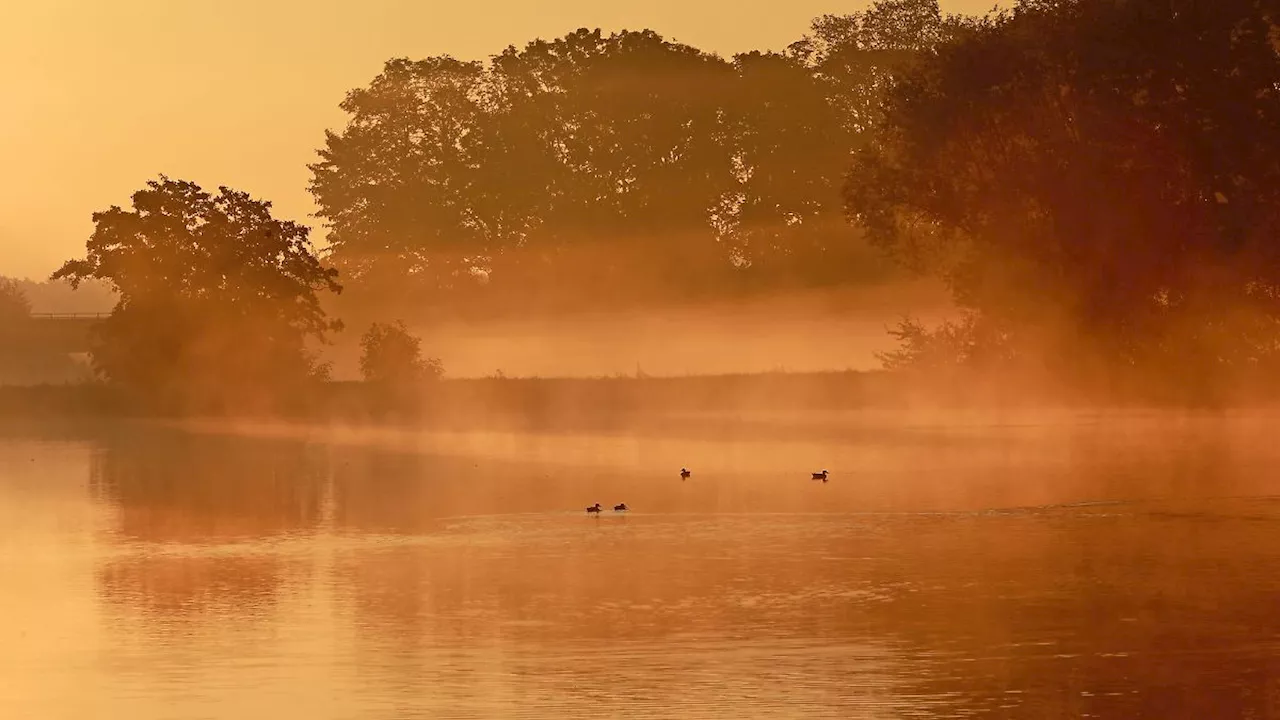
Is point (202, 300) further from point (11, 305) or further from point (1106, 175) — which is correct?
point (11, 305)

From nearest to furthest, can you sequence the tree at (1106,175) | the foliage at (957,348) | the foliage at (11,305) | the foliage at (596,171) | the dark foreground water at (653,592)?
1. the dark foreground water at (653,592)
2. the tree at (1106,175)
3. the foliage at (957,348)
4. the foliage at (596,171)
5. the foliage at (11,305)

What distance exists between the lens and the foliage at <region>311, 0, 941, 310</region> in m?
131

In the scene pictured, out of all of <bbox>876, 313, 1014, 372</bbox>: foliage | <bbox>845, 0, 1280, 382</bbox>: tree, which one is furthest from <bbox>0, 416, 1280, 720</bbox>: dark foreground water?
<bbox>876, 313, 1014, 372</bbox>: foliage

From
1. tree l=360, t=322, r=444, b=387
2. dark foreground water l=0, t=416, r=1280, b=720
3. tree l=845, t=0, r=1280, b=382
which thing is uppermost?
tree l=845, t=0, r=1280, b=382

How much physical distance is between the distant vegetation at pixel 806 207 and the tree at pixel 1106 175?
104mm

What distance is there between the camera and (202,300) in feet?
279

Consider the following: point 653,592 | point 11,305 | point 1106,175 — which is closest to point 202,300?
point 1106,175

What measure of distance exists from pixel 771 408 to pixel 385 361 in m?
16.0

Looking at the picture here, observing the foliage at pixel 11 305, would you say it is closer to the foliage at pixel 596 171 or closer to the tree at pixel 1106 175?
the foliage at pixel 596 171

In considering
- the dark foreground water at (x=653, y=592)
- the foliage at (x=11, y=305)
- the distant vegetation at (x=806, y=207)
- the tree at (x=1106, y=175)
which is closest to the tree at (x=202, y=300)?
the distant vegetation at (x=806, y=207)

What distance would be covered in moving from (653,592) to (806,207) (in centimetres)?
10779

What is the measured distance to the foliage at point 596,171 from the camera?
13062 centimetres

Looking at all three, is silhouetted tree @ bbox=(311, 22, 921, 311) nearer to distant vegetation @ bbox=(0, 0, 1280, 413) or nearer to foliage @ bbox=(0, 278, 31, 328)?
distant vegetation @ bbox=(0, 0, 1280, 413)

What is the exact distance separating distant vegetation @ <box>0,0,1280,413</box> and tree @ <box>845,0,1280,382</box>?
104 mm
